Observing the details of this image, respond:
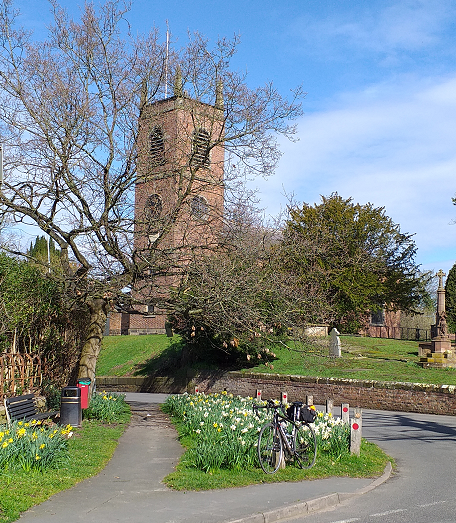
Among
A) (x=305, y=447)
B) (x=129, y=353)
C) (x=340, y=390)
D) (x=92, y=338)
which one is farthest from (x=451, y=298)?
(x=305, y=447)

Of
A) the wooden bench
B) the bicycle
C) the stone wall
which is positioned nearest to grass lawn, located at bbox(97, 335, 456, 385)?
the stone wall

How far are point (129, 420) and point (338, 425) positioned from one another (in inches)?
260

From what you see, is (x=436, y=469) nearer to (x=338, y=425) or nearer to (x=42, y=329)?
(x=338, y=425)

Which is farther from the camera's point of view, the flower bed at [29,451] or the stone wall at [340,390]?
the stone wall at [340,390]

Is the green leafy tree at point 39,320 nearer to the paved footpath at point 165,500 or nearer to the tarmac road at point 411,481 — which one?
the paved footpath at point 165,500

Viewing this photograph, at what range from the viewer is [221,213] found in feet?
51.2

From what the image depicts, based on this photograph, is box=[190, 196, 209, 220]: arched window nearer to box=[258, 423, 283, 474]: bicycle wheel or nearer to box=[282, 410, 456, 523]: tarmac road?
box=[282, 410, 456, 523]: tarmac road

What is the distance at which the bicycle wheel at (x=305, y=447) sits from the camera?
991 cm

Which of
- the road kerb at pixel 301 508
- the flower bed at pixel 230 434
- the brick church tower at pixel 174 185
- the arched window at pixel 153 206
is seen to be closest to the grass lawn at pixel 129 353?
the brick church tower at pixel 174 185

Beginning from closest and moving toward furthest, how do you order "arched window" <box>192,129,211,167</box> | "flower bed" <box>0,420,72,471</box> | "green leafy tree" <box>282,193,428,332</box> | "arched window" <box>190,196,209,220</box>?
"flower bed" <box>0,420,72,471</box>
"arched window" <box>192,129,211,167</box>
"arched window" <box>190,196,209,220</box>
"green leafy tree" <box>282,193,428,332</box>

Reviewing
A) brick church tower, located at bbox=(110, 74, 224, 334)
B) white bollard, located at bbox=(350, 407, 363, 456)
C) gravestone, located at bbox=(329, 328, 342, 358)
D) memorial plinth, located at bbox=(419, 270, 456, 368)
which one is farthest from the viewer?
gravestone, located at bbox=(329, 328, 342, 358)

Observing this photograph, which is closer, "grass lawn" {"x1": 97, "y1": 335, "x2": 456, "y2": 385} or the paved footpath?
the paved footpath

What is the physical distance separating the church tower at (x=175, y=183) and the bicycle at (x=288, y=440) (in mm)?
5690

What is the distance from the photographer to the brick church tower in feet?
48.3
